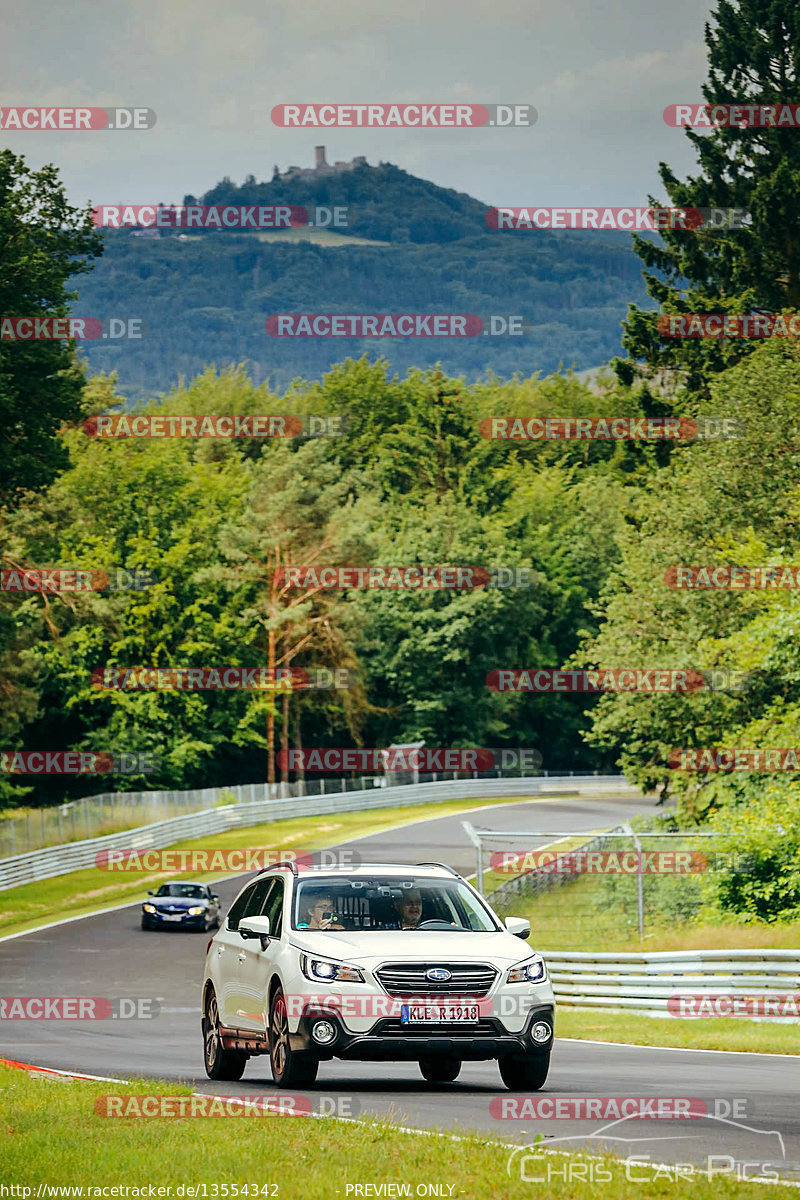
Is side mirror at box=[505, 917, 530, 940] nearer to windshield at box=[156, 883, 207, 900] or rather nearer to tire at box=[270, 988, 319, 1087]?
tire at box=[270, 988, 319, 1087]

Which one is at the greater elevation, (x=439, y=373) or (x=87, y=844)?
(x=439, y=373)

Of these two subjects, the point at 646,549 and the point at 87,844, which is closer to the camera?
the point at 646,549

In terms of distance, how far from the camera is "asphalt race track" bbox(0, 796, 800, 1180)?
1027 cm

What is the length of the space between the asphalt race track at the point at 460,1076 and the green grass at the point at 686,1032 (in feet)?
2.11

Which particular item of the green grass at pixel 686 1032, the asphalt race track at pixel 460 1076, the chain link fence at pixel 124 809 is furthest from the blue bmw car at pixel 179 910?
the green grass at pixel 686 1032

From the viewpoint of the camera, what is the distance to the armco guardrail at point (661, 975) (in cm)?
2250

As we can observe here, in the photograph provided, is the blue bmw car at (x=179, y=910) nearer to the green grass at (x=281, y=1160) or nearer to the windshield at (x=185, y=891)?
the windshield at (x=185, y=891)


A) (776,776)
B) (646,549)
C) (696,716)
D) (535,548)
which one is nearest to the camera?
(776,776)

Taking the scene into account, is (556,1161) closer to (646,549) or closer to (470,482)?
(646,549)

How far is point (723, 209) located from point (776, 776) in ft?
103

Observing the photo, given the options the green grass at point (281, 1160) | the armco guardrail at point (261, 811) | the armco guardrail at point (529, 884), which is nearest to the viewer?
the green grass at point (281, 1160)

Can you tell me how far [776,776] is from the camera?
123 feet

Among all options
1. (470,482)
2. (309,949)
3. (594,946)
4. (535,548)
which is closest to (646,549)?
(594,946)

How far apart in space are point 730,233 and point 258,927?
171ft
